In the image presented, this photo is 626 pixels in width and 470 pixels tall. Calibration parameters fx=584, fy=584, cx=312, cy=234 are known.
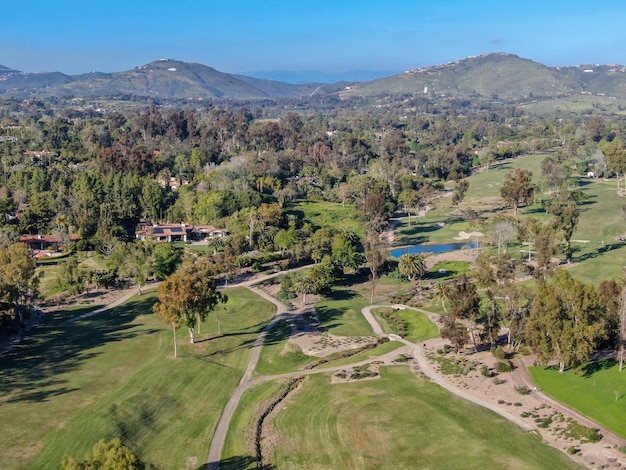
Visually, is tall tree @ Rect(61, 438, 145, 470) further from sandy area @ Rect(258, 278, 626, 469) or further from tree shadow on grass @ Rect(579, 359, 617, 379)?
tree shadow on grass @ Rect(579, 359, 617, 379)

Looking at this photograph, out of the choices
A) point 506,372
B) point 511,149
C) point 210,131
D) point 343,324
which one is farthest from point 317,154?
point 506,372

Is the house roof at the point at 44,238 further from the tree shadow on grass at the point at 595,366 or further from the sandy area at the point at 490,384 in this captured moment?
the tree shadow on grass at the point at 595,366

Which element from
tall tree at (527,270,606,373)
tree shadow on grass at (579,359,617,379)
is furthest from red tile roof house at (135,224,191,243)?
tree shadow on grass at (579,359,617,379)

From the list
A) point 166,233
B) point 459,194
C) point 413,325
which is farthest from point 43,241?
point 459,194

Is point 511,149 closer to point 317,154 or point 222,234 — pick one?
point 317,154

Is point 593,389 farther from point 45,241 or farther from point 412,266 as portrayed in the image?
point 45,241
